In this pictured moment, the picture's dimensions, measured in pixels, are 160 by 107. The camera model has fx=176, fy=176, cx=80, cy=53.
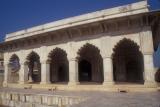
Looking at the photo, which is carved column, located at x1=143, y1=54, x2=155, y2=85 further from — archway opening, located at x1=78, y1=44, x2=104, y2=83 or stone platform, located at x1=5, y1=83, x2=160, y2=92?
archway opening, located at x1=78, y1=44, x2=104, y2=83

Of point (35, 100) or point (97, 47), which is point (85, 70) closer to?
point (97, 47)

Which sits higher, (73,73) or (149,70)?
(149,70)

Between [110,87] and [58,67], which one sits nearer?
[110,87]

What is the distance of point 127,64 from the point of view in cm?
1558

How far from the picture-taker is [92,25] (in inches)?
460

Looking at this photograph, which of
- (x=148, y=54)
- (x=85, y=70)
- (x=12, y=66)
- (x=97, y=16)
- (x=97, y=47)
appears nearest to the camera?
(x=148, y=54)

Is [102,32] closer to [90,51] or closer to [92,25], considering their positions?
[92,25]

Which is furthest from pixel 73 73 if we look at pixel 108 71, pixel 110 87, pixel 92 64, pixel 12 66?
pixel 12 66

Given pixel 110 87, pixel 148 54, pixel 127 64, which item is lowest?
pixel 110 87

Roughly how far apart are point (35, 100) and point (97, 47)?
211 inches

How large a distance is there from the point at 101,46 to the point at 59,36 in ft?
11.9

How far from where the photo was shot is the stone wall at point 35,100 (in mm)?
7797

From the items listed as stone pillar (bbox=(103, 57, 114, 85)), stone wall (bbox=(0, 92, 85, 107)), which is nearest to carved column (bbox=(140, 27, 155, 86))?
stone pillar (bbox=(103, 57, 114, 85))

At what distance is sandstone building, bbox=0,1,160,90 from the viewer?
1033 centimetres
